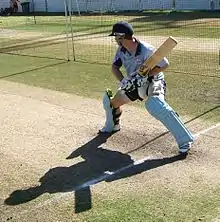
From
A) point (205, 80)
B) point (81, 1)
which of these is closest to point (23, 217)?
point (205, 80)

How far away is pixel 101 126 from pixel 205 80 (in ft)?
11.2

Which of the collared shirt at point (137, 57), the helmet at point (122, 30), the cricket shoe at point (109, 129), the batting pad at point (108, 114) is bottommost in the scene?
the cricket shoe at point (109, 129)

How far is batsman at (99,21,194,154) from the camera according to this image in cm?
593

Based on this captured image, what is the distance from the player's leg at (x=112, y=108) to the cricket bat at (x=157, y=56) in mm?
573

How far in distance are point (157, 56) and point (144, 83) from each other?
384mm

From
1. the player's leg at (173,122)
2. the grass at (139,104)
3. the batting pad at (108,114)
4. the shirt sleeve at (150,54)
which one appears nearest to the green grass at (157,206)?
the grass at (139,104)

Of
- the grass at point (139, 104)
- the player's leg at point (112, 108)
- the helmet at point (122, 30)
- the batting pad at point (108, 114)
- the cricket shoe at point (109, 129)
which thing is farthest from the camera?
the cricket shoe at point (109, 129)

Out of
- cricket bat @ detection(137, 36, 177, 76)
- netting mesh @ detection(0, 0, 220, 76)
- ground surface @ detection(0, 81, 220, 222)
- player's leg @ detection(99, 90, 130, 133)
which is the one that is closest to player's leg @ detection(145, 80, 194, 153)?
ground surface @ detection(0, 81, 220, 222)

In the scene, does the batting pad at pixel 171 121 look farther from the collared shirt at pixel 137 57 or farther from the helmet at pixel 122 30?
the helmet at pixel 122 30

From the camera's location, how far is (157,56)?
230 inches

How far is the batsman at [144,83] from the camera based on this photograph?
5930 millimetres

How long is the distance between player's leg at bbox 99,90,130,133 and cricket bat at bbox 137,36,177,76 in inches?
22.6

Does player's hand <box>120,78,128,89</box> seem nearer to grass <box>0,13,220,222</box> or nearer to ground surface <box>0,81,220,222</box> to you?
ground surface <box>0,81,220,222</box>

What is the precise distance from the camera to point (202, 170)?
550cm
